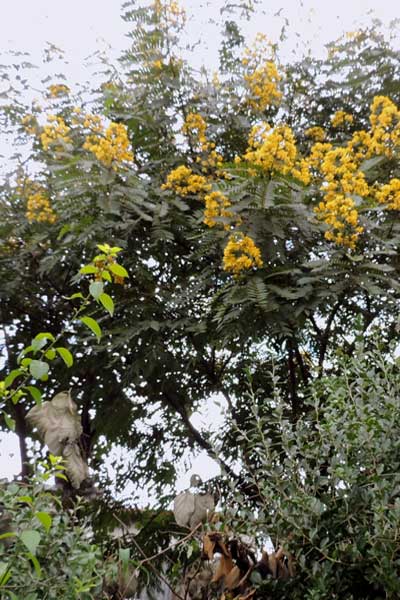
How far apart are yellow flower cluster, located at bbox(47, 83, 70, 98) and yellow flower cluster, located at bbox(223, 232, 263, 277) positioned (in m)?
1.75

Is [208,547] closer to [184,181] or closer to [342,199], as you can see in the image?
[342,199]

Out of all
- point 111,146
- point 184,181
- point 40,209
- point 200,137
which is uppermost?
point 40,209

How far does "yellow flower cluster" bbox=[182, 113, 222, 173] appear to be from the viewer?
3.61 m

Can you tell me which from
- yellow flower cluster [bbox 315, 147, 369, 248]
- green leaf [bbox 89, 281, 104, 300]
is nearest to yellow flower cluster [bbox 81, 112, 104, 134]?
yellow flower cluster [bbox 315, 147, 369, 248]

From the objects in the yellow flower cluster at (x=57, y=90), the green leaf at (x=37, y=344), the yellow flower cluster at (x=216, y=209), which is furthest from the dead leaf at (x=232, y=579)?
the yellow flower cluster at (x=57, y=90)

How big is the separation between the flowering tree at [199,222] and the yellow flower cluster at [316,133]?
1 centimetres

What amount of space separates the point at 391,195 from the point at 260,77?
1.26 m

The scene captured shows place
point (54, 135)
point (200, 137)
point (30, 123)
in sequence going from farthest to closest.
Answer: point (30, 123)
point (200, 137)
point (54, 135)

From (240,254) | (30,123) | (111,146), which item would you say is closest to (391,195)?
(240,254)

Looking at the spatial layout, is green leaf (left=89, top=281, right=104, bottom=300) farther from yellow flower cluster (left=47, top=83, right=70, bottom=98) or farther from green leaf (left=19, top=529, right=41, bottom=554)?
yellow flower cluster (left=47, top=83, right=70, bottom=98)

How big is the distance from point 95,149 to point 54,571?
2117 mm

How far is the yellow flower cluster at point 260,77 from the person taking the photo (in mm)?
3736

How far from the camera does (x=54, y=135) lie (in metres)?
3.49

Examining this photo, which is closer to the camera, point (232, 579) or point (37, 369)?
point (37, 369)
